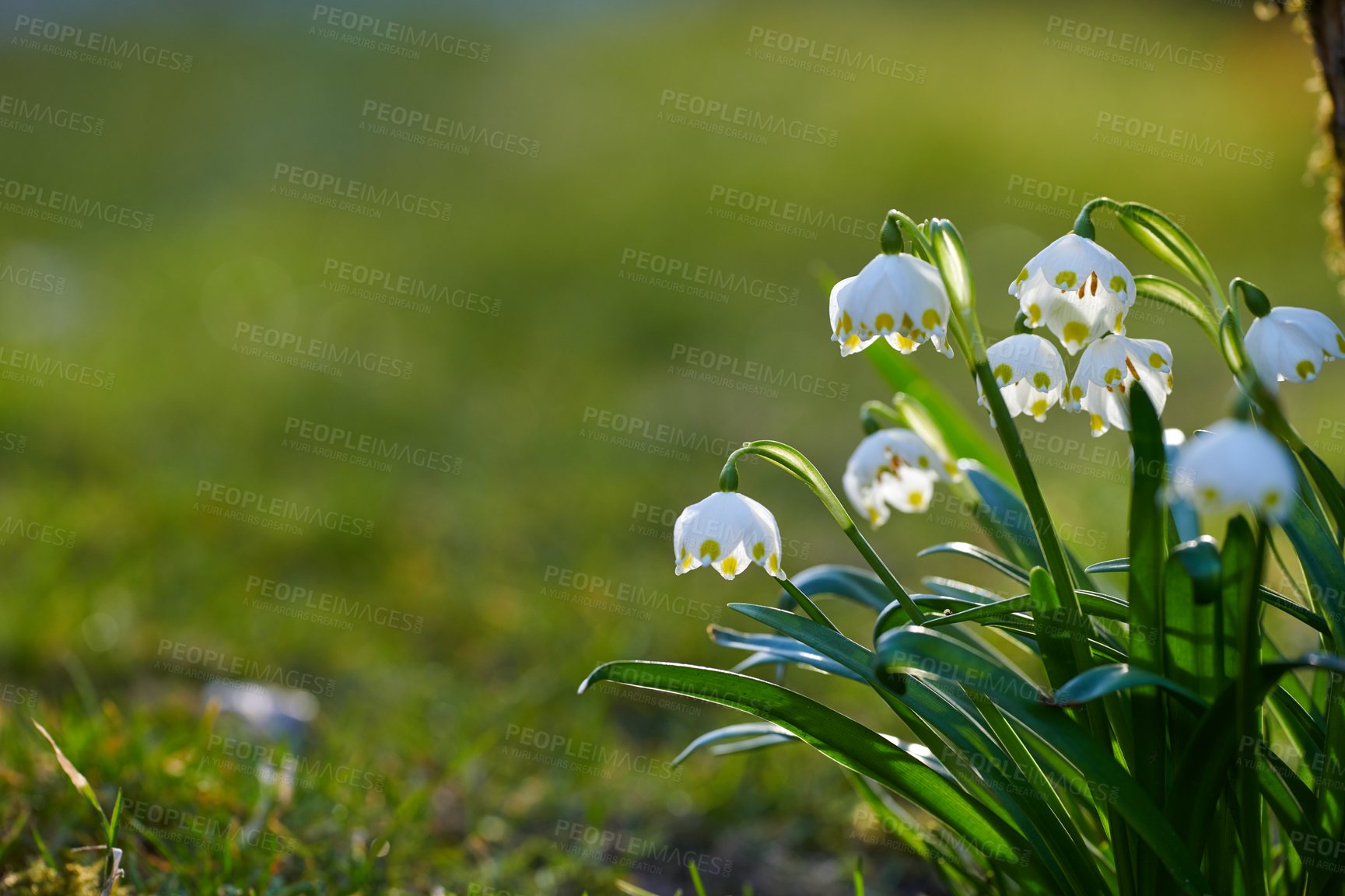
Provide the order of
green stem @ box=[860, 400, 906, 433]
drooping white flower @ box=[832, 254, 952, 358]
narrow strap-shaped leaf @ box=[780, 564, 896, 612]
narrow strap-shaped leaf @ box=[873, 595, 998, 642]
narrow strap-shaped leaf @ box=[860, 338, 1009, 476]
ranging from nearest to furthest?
1. drooping white flower @ box=[832, 254, 952, 358]
2. narrow strap-shaped leaf @ box=[873, 595, 998, 642]
3. green stem @ box=[860, 400, 906, 433]
4. narrow strap-shaped leaf @ box=[780, 564, 896, 612]
5. narrow strap-shaped leaf @ box=[860, 338, 1009, 476]

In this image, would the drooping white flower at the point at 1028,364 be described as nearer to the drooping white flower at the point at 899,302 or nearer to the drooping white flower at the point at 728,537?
the drooping white flower at the point at 899,302

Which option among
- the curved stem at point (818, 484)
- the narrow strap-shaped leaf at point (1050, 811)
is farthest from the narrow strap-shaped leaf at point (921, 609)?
the narrow strap-shaped leaf at point (1050, 811)

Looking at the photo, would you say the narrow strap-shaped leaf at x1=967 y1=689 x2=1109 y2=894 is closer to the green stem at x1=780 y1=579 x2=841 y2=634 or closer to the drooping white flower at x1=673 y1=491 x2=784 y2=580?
the green stem at x1=780 y1=579 x2=841 y2=634

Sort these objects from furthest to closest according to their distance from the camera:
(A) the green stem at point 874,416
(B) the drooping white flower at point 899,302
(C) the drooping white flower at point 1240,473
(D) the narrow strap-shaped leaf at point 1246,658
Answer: (A) the green stem at point 874,416, (B) the drooping white flower at point 899,302, (D) the narrow strap-shaped leaf at point 1246,658, (C) the drooping white flower at point 1240,473

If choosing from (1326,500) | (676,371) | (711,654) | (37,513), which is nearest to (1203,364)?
(676,371)

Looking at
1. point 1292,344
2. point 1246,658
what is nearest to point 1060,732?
point 1246,658

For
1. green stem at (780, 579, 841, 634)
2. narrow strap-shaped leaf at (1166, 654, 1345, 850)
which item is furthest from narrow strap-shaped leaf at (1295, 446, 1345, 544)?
green stem at (780, 579, 841, 634)
